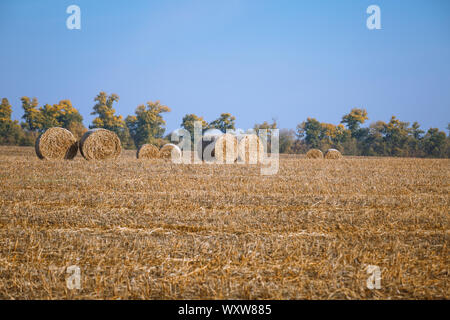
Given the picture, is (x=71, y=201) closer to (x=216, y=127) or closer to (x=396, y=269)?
(x=396, y=269)

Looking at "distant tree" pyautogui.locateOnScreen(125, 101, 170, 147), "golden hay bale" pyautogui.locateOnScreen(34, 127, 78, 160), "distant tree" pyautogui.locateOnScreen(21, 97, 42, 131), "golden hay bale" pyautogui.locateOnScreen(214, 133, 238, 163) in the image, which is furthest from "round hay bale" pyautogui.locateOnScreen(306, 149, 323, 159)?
"distant tree" pyautogui.locateOnScreen(21, 97, 42, 131)

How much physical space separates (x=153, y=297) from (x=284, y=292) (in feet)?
3.74

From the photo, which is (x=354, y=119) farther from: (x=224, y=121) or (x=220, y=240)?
(x=220, y=240)

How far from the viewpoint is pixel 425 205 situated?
657 cm

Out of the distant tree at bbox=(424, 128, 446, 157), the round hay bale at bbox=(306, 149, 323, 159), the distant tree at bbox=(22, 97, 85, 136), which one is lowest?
the round hay bale at bbox=(306, 149, 323, 159)

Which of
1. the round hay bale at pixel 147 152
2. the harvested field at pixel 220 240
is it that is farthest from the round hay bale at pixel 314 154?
the harvested field at pixel 220 240

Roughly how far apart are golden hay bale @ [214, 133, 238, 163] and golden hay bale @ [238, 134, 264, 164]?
347mm

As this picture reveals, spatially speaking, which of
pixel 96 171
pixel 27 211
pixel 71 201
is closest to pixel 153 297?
pixel 27 211

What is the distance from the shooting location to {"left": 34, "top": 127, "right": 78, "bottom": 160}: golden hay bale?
1504 centimetres

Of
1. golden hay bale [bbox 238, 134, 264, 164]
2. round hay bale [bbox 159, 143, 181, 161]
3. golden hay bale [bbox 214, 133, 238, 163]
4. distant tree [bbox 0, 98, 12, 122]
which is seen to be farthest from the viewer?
distant tree [bbox 0, 98, 12, 122]

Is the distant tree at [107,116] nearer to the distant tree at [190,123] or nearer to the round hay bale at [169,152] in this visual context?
the distant tree at [190,123]

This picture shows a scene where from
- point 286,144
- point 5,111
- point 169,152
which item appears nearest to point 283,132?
point 286,144

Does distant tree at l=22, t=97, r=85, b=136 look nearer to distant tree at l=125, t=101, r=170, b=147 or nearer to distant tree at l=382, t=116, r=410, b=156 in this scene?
distant tree at l=125, t=101, r=170, b=147

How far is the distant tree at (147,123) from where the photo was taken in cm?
5200
